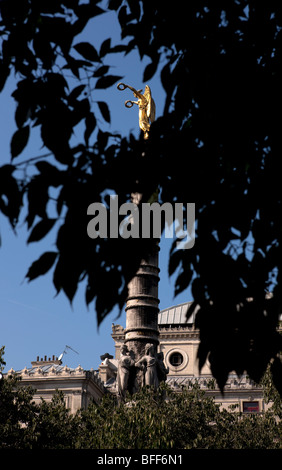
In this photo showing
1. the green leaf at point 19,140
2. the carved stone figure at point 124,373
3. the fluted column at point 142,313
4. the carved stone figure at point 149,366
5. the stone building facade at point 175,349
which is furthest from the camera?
the stone building facade at point 175,349

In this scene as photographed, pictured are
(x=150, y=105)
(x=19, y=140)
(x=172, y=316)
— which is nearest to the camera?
(x=19, y=140)

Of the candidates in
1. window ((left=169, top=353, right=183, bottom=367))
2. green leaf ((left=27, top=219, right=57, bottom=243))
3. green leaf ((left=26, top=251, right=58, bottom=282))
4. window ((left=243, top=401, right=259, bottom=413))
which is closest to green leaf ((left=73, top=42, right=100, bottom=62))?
green leaf ((left=27, top=219, right=57, bottom=243))

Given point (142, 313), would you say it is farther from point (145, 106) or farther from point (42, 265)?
point (42, 265)

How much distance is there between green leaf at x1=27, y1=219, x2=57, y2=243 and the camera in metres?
4.11

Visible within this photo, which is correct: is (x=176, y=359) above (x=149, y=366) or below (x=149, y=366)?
above

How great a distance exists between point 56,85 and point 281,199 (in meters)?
1.85

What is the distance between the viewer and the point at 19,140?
435 cm

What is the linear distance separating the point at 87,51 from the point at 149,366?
1946 centimetres

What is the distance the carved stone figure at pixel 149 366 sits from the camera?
76.3 feet

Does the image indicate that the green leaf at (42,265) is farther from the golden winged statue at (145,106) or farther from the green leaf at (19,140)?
the golden winged statue at (145,106)

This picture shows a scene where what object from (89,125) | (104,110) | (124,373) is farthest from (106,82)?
(124,373)

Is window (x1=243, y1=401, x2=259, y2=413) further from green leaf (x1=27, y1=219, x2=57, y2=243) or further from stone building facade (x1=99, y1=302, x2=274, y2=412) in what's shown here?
green leaf (x1=27, y1=219, x2=57, y2=243)

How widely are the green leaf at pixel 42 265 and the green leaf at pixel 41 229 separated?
0.44 ft

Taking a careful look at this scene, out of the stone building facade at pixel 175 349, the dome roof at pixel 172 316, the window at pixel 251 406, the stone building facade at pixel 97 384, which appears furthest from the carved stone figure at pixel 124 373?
the dome roof at pixel 172 316
